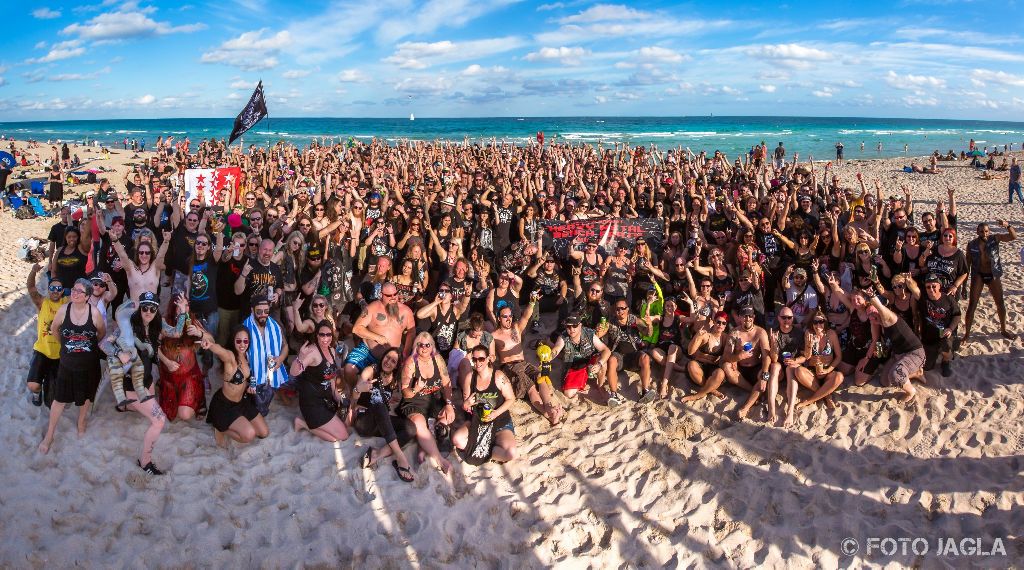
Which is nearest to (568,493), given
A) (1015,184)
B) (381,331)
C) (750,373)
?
(381,331)

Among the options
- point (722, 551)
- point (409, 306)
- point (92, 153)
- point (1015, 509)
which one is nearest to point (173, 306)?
point (409, 306)

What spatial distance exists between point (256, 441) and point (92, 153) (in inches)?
1511

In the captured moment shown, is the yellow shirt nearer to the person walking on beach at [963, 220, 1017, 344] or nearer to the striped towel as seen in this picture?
the striped towel

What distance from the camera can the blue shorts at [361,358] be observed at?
5.69 m

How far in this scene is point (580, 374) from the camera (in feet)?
21.2

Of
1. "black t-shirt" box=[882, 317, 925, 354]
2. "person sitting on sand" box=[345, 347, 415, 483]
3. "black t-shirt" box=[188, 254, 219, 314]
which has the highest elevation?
"black t-shirt" box=[188, 254, 219, 314]

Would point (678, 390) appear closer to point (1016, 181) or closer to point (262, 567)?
point (262, 567)

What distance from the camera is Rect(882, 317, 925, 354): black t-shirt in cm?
596

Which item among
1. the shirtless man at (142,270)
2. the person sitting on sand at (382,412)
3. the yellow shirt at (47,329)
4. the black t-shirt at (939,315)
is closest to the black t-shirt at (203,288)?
the shirtless man at (142,270)

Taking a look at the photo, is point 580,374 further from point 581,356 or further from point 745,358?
point 745,358

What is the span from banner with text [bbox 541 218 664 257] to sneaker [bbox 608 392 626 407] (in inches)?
101

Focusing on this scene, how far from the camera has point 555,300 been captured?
7449mm

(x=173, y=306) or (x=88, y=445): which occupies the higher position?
(x=173, y=306)

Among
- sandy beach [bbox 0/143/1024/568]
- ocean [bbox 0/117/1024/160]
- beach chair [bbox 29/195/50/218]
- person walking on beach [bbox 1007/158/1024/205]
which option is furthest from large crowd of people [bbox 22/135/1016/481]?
ocean [bbox 0/117/1024/160]
